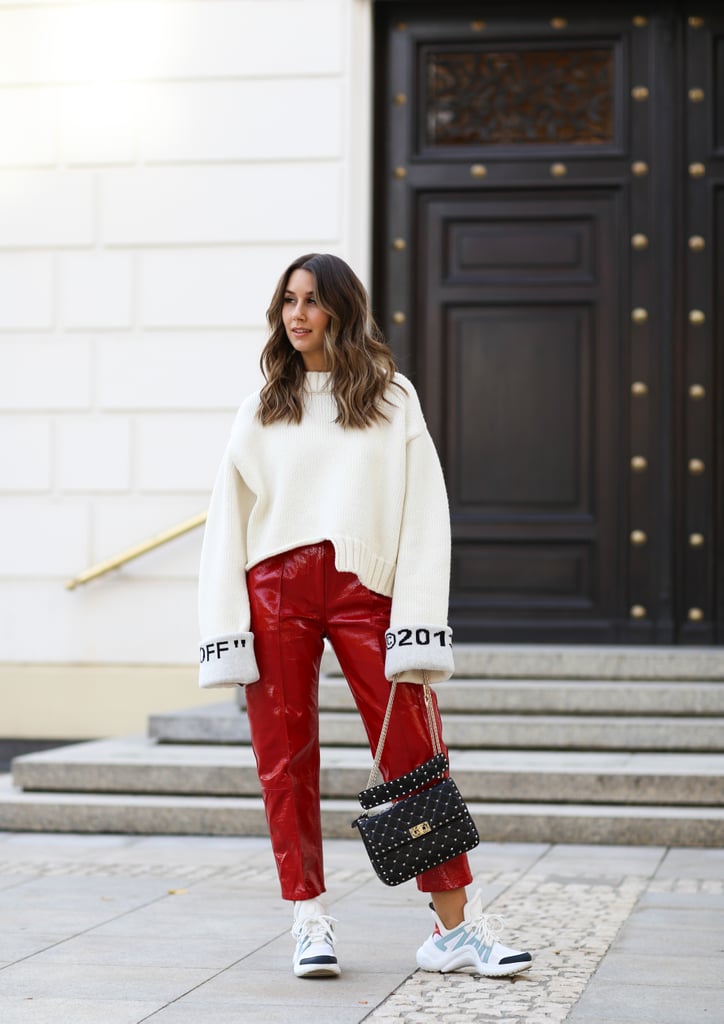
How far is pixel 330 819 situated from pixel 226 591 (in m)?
2.24

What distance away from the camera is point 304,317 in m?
3.87

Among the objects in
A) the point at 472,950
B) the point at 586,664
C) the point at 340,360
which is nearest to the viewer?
the point at 472,950

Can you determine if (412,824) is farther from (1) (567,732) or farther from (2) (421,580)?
(1) (567,732)

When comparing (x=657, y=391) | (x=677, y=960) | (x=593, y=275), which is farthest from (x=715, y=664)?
(x=677, y=960)

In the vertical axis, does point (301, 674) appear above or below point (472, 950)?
above

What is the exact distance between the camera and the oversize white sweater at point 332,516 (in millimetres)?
3727

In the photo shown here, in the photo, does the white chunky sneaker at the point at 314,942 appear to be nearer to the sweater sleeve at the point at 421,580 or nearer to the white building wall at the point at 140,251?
the sweater sleeve at the point at 421,580

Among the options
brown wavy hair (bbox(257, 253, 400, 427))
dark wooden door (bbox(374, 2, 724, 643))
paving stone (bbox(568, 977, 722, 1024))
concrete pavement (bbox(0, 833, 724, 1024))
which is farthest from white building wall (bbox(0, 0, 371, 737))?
paving stone (bbox(568, 977, 722, 1024))

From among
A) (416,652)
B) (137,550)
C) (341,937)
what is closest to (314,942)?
(341,937)

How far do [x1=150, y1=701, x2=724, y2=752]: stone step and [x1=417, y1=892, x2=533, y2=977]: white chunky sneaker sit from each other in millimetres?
2679

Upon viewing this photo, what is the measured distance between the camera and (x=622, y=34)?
796cm

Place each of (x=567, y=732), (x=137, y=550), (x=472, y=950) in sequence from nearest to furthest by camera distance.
Result: (x=472, y=950), (x=567, y=732), (x=137, y=550)

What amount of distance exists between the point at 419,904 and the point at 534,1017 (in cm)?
141

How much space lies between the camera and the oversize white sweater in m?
3.73
